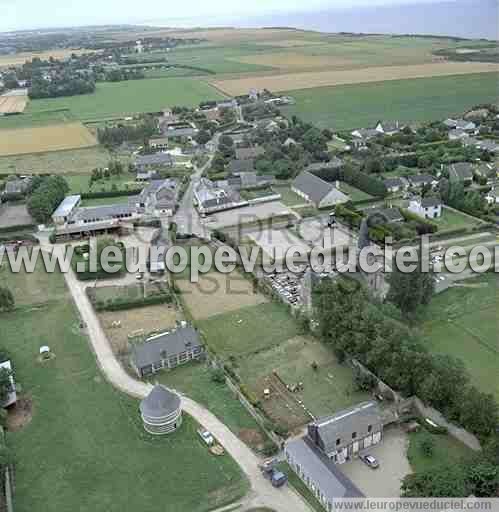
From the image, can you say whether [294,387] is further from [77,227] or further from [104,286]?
[77,227]

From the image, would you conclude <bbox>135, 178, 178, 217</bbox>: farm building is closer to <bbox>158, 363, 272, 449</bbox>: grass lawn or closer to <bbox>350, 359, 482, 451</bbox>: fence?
<bbox>158, 363, 272, 449</bbox>: grass lawn

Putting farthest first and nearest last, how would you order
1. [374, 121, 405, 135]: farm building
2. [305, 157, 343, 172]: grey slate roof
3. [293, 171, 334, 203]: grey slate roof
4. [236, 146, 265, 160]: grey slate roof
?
[374, 121, 405, 135]: farm building < [236, 146, 265, 160]: grey slate roof < [305, 157, 343, 172]: grey slate roof < [293, 171, 334, 203]: grey slate roof

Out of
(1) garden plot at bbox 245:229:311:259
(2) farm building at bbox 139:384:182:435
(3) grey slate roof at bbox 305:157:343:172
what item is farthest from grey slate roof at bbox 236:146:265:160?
(2) farm building at bbox 139:384:182:435

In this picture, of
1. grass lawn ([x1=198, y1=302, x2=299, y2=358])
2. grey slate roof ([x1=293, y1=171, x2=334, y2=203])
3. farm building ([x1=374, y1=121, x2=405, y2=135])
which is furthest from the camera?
farm building ([x1=374, y1=121, x2=405, y2=135])

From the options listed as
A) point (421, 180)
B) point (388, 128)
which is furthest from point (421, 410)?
point (388, 128)

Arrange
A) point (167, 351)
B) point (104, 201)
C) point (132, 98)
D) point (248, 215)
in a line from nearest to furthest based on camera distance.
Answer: point (167, 351) < point (248, 215) < point (104, 201) < point (132, 98)

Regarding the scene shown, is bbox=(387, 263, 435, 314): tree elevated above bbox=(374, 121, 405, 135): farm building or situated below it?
below

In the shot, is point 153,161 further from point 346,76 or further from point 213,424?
point 346,76
